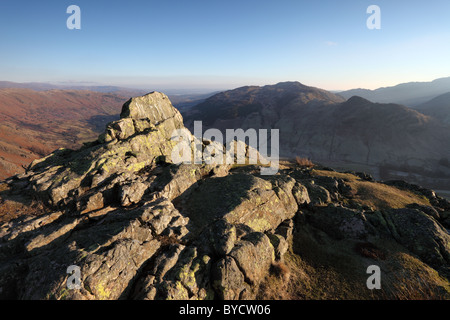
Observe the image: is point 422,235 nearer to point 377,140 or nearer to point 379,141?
point 379,141

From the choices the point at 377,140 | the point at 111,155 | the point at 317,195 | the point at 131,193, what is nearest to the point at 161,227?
the point at 131,193

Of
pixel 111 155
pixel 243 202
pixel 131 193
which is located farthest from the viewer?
pixel 111 155

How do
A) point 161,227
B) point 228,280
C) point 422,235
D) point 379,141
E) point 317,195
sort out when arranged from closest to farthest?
point 228,280
point 161,227
point 422,235
point 317,195
point 379,141

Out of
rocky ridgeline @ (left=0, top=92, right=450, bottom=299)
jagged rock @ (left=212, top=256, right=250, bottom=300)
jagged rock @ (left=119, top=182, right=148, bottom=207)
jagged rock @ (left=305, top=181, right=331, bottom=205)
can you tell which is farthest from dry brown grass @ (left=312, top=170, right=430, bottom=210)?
jagged rock @ (left=119, top=182, right=148, bottom=207)

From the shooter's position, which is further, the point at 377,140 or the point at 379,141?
the point at 377,140

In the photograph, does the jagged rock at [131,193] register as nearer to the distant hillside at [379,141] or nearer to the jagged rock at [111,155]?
the jagged rock at [111,155]

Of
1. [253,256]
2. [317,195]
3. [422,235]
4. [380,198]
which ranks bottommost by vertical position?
[422,235]

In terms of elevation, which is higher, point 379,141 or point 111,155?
point 111,155

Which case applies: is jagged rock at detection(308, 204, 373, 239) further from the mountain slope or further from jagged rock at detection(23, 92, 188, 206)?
the mountain slope

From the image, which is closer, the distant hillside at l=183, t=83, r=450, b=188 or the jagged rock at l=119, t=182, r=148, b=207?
the jagged rock at l=119, t=182, r=148, b=207
